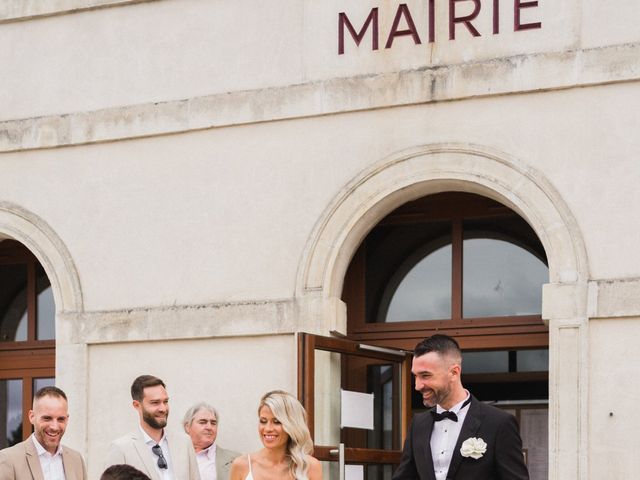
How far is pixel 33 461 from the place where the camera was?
26.8 feet

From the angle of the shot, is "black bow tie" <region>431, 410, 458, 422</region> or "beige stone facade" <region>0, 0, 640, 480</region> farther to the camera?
"beige stone facade" <region>0, 0, 640, 480</region>

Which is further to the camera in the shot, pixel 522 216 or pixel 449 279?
pixel 449 279

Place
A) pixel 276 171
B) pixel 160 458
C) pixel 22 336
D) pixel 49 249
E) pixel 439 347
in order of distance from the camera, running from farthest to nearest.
Result: pixel 22 336
pixel 49 249
pixel 276 171
pixel 160 458
pixel 439 347

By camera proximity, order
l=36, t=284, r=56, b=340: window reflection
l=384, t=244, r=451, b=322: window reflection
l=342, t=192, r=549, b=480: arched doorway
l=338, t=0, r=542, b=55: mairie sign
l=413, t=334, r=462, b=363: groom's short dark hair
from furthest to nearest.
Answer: l=36, t=284, r=56, b=340: window reflection < l=384, t=244, r=451, b=322: window reflection < l=342, t=192, r=549, b=480: arched doorway < l=338, t=0, r=542, b=55: mairie sign < l=413, t=334, r=462, b=363: groom's short dark hair

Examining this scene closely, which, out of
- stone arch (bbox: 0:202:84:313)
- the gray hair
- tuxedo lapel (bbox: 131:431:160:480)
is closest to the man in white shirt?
the gray hair

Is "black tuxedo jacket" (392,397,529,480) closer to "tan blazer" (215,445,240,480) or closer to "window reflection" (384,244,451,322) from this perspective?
"tan blazer" (215,445,240,480)

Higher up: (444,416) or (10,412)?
(10,412)

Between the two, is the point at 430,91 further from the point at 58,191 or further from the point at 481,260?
the point at 58,191

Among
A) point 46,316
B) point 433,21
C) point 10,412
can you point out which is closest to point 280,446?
point 433,21

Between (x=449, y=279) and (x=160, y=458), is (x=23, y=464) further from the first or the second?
(x=449, y=279)

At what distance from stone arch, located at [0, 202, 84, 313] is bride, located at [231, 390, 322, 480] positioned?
167 inches

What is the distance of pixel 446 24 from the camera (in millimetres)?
10602

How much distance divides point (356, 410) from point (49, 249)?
3085mm

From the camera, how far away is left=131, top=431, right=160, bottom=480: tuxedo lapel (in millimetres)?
8094
